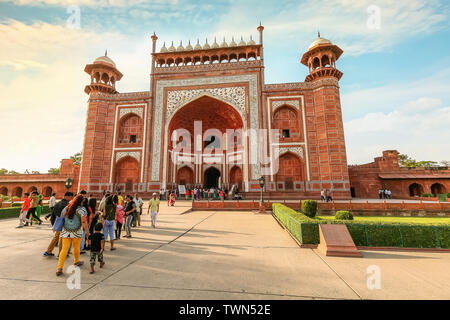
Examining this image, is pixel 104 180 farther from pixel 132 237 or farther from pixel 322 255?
pixel 322 255

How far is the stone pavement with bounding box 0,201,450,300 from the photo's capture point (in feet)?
9.03

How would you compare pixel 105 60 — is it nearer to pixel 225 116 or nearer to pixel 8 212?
pixel 225 116

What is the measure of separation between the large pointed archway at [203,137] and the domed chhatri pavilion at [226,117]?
0.22 m

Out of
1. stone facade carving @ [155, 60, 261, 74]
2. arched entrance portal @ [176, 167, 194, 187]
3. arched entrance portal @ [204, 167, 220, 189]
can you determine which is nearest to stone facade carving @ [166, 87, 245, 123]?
stone facade carving @ [155, 60, 261, 74]

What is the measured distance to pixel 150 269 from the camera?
11.7 feet

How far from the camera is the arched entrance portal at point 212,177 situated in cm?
2692

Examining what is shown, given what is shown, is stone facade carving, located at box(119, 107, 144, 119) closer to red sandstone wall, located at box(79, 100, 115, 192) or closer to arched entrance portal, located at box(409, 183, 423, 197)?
red sandstone wall, located at box(79, 100, 115, 192)

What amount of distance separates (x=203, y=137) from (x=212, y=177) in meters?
5.54

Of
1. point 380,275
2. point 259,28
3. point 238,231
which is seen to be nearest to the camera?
point 380,275

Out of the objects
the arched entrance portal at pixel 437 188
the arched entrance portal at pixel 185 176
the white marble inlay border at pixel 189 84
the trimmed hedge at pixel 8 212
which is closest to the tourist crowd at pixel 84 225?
the trimmed hedge at pixel 8 212

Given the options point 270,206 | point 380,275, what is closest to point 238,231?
point 380,275

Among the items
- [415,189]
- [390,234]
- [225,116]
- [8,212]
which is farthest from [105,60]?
[415,189]
